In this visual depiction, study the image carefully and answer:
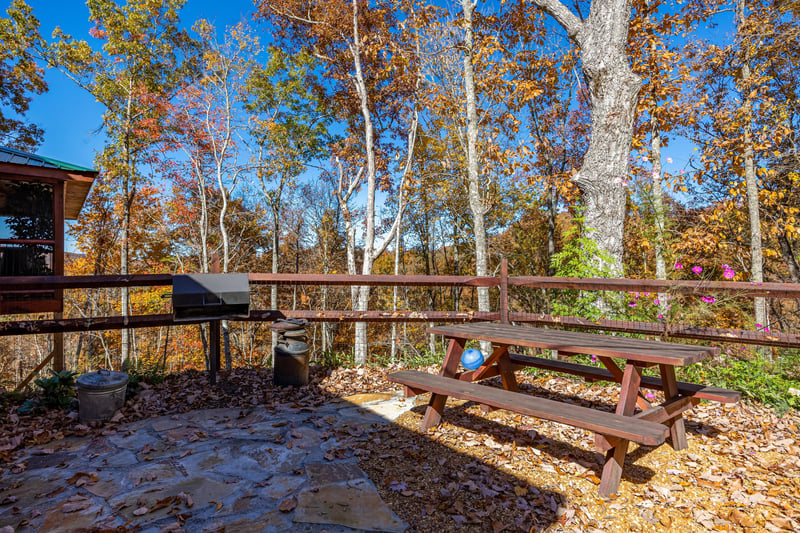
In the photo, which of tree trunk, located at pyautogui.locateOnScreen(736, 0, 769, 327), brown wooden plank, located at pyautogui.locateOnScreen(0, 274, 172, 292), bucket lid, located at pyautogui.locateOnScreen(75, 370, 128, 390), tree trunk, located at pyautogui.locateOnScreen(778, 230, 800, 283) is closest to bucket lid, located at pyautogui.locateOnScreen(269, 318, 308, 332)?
brown wooden plank, located at pyautogui.locateOnScreen(0, 274, 172, 292)

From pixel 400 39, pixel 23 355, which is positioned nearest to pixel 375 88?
pixel 400 39

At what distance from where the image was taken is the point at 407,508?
222 centimetres

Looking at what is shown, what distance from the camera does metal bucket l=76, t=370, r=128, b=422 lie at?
339cm

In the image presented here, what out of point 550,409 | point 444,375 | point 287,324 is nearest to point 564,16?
point 444,375

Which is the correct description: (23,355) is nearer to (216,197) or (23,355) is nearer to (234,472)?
(216,197)

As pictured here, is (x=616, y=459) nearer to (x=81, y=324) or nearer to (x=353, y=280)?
(x=353, y=280)

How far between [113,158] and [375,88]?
8408mm

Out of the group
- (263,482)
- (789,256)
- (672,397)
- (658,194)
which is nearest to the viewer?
(263,482)

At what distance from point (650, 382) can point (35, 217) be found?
268 inches

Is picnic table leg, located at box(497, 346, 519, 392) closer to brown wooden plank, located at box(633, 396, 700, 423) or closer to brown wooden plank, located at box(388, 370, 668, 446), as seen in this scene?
brown wooden plank, located at box(388, 370, 668, 446)

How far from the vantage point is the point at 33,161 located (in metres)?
4.74

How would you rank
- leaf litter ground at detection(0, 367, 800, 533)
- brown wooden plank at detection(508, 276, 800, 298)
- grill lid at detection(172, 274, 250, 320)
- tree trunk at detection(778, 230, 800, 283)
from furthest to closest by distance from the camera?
tree trunk at detection(778, 230, 800, 283)
grill lid at detection(172, 274, 250, 320)
brown wooden plank at detection(508, 276, 800, 298)
leaf litter ground at detection(0, 367, 800, 533)

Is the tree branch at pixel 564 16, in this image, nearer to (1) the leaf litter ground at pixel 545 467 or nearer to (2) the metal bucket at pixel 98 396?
(1) the leaf litter ground at pixel 545 467

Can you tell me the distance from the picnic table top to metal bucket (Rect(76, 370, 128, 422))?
2818 mm
